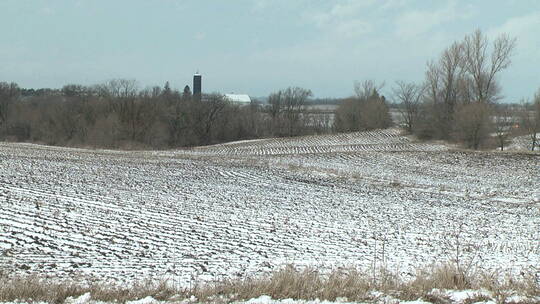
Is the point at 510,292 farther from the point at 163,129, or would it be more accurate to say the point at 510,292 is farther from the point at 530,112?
the point at 163,129

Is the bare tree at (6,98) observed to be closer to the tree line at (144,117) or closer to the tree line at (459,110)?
the tree line at (144,117)

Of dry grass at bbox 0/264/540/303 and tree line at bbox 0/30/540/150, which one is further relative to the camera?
tree line at bbox 0/30/540/150

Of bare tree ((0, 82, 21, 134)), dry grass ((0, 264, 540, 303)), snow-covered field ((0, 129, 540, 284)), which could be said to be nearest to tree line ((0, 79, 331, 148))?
bare tree ((0, 82, 21, 134))

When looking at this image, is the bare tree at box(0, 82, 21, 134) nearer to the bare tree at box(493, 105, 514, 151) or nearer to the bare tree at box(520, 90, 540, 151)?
the bare tree at box(493, 105, 514, 151)

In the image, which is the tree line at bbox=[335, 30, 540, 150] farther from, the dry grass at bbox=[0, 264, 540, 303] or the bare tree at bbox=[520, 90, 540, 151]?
the dry grass at bbox=[0, 264, 540, 303]

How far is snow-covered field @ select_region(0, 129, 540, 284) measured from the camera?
822 centimetres

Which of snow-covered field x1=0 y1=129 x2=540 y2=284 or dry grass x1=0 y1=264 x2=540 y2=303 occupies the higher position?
dry grass x1=0 y1=264 x2=540 y2=303

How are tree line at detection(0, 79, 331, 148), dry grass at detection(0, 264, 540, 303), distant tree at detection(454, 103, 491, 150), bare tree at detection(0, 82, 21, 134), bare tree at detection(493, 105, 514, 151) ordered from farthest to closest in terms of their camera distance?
bare tree at detection(0, 82, 21, 134), tree line at detection(0, 79, 331, 148), bare tree at detection(493, 105, 514, 151), distant tree at detection(454, 103, 491, 150), dry grass at detection(0, 264, 540, 303)

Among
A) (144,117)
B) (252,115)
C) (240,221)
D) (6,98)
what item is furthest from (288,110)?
(240,221)

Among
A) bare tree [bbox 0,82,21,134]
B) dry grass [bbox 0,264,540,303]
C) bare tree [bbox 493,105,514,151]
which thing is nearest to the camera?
dry grass [bbox 0,264,540,303]

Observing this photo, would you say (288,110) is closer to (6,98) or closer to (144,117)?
(144,117)

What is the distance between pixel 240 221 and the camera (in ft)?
41.0

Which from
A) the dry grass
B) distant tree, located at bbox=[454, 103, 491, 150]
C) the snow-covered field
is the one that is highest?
distant tree, located at bbox=[454, 103, 491, 150]

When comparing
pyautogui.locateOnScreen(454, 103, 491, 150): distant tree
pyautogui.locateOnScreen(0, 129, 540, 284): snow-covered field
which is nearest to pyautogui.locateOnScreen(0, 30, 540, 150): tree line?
pyautogui.locateOnScreen(454, 103, 491, 150): distant tree
